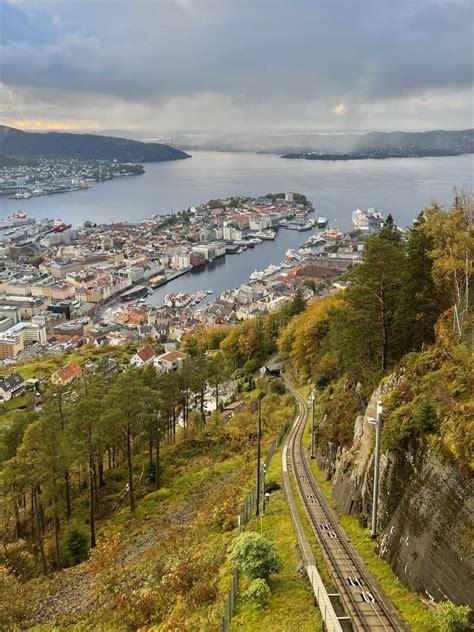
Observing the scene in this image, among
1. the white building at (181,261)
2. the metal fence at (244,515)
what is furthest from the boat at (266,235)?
the metal fence at (244,515)

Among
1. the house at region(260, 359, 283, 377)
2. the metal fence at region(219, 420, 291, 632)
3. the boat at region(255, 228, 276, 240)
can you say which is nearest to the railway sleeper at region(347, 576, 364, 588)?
the metal fence at region(219, 420, 291, 632)

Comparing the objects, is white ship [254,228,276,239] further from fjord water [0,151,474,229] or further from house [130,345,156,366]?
house [130,345,156,366]

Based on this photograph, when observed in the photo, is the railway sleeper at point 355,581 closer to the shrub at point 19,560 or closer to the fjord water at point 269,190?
the shrub at point 19,560

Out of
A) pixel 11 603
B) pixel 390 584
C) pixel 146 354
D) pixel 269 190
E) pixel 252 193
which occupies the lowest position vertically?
pixel 146 354

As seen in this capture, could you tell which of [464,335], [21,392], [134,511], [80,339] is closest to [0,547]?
[134,511]

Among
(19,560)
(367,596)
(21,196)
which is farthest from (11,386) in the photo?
(21,196)

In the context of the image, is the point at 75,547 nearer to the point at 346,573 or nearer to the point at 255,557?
the point at 255,557
